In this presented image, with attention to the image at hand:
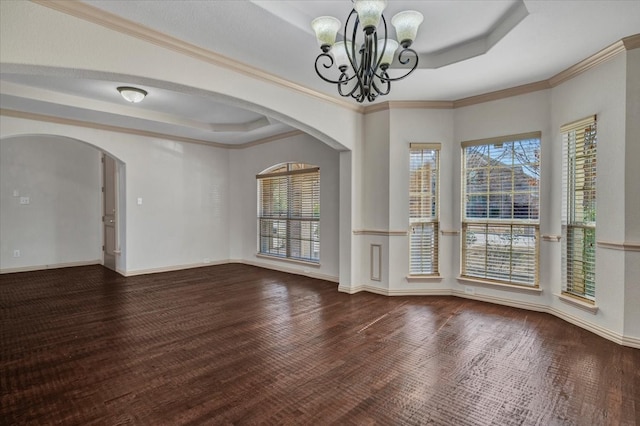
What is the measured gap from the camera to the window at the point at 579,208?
11.3ft

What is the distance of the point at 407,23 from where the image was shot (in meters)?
2.29

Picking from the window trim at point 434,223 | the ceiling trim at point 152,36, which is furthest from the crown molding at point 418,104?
the ceiling trim at point 152,36

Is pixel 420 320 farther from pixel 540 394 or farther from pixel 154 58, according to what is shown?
pixel 154 58

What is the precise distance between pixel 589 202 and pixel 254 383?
3.81 meters

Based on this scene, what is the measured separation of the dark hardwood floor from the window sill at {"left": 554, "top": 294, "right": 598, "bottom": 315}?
263 mm

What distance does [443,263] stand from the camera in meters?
4.75

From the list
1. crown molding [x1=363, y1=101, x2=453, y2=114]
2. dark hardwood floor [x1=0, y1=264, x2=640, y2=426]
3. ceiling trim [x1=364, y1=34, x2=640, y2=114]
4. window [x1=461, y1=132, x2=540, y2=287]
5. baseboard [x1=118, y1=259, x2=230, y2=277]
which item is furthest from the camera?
baseboard [x1=118, y1=259, x2=230, y2=277]

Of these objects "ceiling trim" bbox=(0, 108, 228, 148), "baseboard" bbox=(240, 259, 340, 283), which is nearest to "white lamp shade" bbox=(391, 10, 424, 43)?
"baseboard" bbox=(240, 259, 340, 283)

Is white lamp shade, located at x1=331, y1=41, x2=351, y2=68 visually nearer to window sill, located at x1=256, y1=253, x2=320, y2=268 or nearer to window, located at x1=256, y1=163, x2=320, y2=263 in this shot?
window, located at x1=256, y1=163, x2=320, y2=263

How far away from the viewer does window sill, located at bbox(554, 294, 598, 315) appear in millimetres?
3360

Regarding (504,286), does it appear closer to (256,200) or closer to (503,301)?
(503,301)

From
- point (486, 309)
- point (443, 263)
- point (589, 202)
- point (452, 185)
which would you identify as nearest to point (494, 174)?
point (452, 185)

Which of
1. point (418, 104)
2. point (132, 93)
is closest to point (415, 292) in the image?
point (418, 104)

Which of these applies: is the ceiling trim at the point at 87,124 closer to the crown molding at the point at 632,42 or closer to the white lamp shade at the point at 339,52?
Result: the white lamp shade at the point at 339,52
